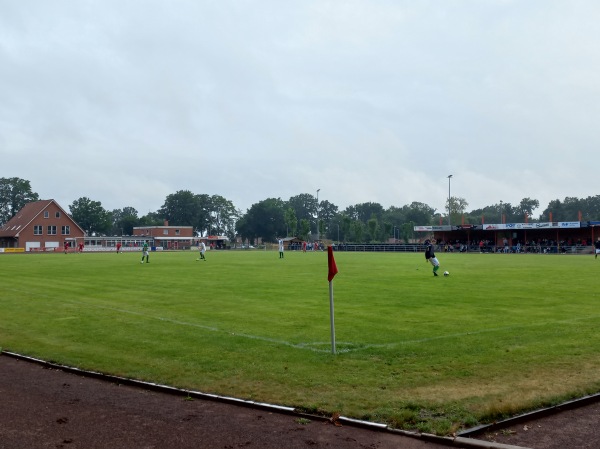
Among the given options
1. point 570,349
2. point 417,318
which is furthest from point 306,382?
point 417,318

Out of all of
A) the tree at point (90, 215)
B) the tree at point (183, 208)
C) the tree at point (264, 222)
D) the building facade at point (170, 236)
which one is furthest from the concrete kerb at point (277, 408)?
the tree at point (183, 208)

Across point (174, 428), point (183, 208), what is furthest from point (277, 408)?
point (183, 208)

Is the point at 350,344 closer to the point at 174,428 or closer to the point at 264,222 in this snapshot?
the point at 174,428

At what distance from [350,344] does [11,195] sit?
171m

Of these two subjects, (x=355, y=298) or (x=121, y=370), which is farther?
(x=355, y=298)

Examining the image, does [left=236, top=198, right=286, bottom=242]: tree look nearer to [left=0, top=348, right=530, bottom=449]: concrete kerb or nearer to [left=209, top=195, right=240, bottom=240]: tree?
[left=209, top=195, right=240, bottom=240]: tree

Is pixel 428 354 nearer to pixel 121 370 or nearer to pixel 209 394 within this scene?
pixel 209 394

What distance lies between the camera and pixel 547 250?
75750 millimetres

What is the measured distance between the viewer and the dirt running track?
6012mm

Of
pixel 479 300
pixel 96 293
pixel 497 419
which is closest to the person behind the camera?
pixel 497 419

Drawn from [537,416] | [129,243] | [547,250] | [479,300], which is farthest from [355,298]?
[129,243]

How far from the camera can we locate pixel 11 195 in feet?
522

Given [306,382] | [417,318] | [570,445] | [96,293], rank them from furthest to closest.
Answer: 1. [96,293]
2. [417,318]
3. [306,382]
4. [570,445]

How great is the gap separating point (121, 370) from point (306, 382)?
10.7ft
